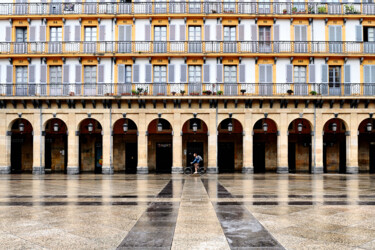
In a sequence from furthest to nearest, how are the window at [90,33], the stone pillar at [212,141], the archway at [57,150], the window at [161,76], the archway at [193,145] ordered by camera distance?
the archway at [57,150]
the archway at [193,145]
the window at [90,33]
the window at [161,76]
the stone pillar at [212,141]

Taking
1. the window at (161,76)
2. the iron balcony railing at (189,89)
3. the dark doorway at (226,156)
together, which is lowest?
the dark doorway at (226,156)

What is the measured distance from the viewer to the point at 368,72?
29859mm

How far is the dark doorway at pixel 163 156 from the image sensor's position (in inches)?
1308

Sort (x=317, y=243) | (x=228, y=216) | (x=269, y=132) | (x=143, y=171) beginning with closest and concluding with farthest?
(x=317, y=243) < (x=228, y=216) < (x=143, y=171) < (x=269, y=132)

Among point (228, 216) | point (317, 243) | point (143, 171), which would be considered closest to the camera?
point (317, 243)

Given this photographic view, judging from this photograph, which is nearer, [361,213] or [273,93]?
[361,213]

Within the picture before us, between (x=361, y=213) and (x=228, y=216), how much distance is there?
362 centimetres

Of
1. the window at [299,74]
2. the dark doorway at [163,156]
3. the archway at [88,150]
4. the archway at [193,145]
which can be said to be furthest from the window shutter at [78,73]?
the window at [299,74]

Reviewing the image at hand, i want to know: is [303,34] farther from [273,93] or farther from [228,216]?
[228,216]

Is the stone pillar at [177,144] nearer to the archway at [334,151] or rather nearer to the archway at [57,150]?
the archway at [57,150]

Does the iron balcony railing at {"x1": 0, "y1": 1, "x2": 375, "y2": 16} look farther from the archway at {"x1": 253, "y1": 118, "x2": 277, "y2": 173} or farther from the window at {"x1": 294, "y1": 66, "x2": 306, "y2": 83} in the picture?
the archway at {"x1": 253, "y1": 118, "x2": 277, "y2": 173}

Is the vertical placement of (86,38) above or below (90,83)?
above

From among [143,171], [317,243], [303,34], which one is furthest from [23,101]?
[317,243]

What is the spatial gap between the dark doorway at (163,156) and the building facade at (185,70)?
137 inches
